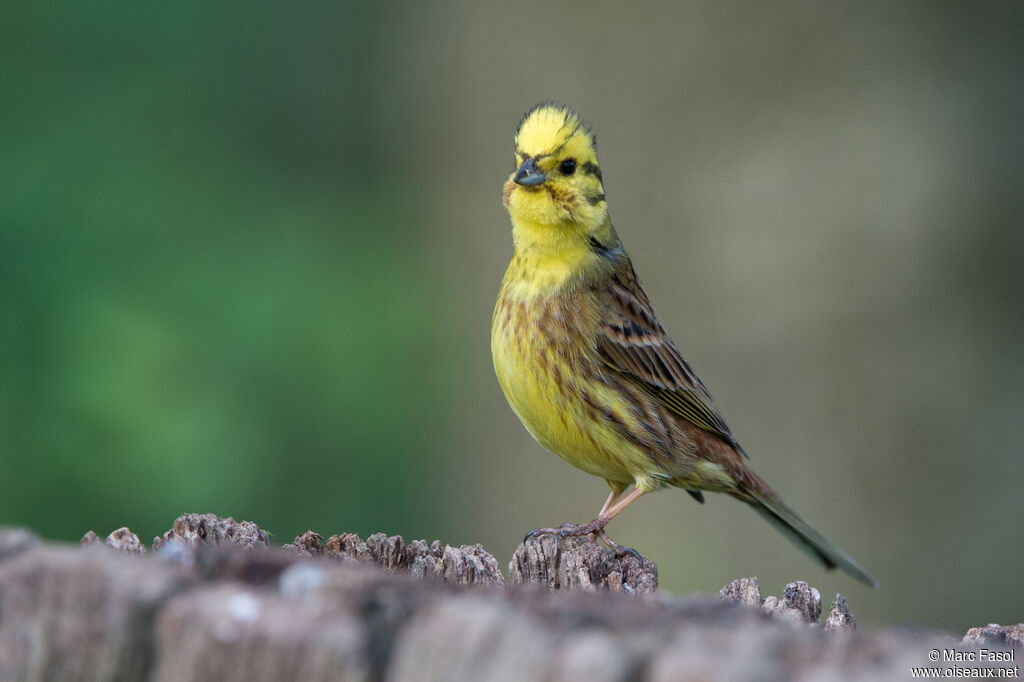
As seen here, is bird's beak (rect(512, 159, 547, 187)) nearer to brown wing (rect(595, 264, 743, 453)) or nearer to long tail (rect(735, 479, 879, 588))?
brown wing (rect(595, 264, 743, 453))

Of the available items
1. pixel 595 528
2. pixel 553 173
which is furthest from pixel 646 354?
pixel 553 173

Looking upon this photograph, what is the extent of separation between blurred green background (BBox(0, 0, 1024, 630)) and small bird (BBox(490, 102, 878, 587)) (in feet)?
2.58

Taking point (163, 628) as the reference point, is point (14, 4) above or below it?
above

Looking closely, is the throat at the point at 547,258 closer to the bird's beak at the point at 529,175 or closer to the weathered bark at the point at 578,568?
the bird's beak at the point at 529,175

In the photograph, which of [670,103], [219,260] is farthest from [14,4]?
[670,103]

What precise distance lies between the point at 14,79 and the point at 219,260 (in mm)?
1483

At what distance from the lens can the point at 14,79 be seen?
6.85 metres

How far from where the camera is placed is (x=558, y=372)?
469 cm

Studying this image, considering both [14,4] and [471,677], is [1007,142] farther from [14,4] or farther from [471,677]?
[14,4]

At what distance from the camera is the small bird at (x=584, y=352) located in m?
4.62

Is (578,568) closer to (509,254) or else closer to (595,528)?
(595,528)

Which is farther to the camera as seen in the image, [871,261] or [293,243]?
[293,243]

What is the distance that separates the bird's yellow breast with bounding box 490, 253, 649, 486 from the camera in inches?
184

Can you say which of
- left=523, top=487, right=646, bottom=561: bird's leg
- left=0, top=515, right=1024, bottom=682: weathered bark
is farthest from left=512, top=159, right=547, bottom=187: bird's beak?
left=0, top=515, right=1024, bottom=682: weathered bark
